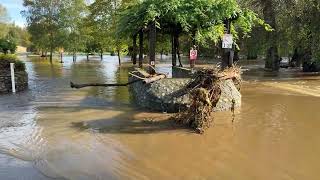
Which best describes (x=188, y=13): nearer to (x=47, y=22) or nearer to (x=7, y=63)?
(x=7, y=63)

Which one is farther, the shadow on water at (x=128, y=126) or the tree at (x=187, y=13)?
the tree at (x=187, y=13)

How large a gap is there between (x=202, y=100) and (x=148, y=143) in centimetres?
199

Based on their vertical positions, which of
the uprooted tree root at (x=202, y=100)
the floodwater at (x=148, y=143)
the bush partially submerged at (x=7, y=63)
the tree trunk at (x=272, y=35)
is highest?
the tree trunk at (x=272, y=35)

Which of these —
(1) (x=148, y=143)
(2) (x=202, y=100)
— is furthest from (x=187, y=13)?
(1) (x=148, y=143)

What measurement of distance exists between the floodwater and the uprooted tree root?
33 centimetres

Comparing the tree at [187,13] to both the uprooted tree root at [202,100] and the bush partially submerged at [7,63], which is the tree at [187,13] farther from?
the bush partially submerged at [7,63]

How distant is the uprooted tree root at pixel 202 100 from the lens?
1073cm

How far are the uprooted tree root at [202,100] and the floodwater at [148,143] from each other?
332mm

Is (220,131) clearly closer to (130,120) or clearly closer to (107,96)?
(130,120)

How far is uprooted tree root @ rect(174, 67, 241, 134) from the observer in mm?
10727

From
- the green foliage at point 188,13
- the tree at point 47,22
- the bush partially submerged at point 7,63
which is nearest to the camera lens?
the green foliage at point 188,13

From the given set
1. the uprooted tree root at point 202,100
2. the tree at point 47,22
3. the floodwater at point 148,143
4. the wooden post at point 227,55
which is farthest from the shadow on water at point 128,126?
the tree at point 47,22

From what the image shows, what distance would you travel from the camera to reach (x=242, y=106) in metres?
14.9

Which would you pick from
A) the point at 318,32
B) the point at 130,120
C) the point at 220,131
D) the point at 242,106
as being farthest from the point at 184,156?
the point at 318,32
